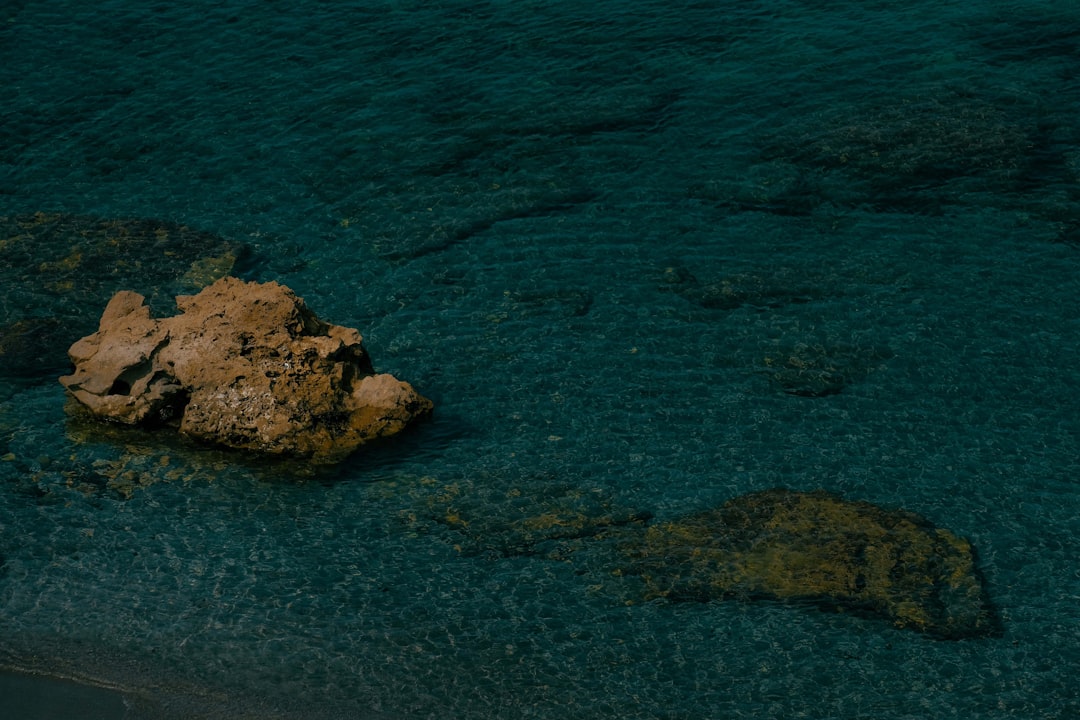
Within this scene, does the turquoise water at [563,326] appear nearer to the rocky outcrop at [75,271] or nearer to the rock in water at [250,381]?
the rocky outcrop at [75,271]

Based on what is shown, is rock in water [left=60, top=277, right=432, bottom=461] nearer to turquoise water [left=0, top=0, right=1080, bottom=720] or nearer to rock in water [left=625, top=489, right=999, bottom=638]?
turquoise water [left=0, top=0, right=1080, bottom=720]

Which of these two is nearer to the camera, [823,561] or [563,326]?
[823,561]

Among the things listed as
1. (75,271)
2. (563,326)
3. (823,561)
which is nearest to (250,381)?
(563,326)

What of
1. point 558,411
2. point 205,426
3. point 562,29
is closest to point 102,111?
point 562,29

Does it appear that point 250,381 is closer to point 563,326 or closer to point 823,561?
point 563,326

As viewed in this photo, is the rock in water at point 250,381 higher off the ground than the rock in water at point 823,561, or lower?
higher

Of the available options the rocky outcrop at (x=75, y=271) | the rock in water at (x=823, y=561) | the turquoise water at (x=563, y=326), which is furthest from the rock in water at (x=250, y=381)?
the rock in water at (x=823, y=561)
